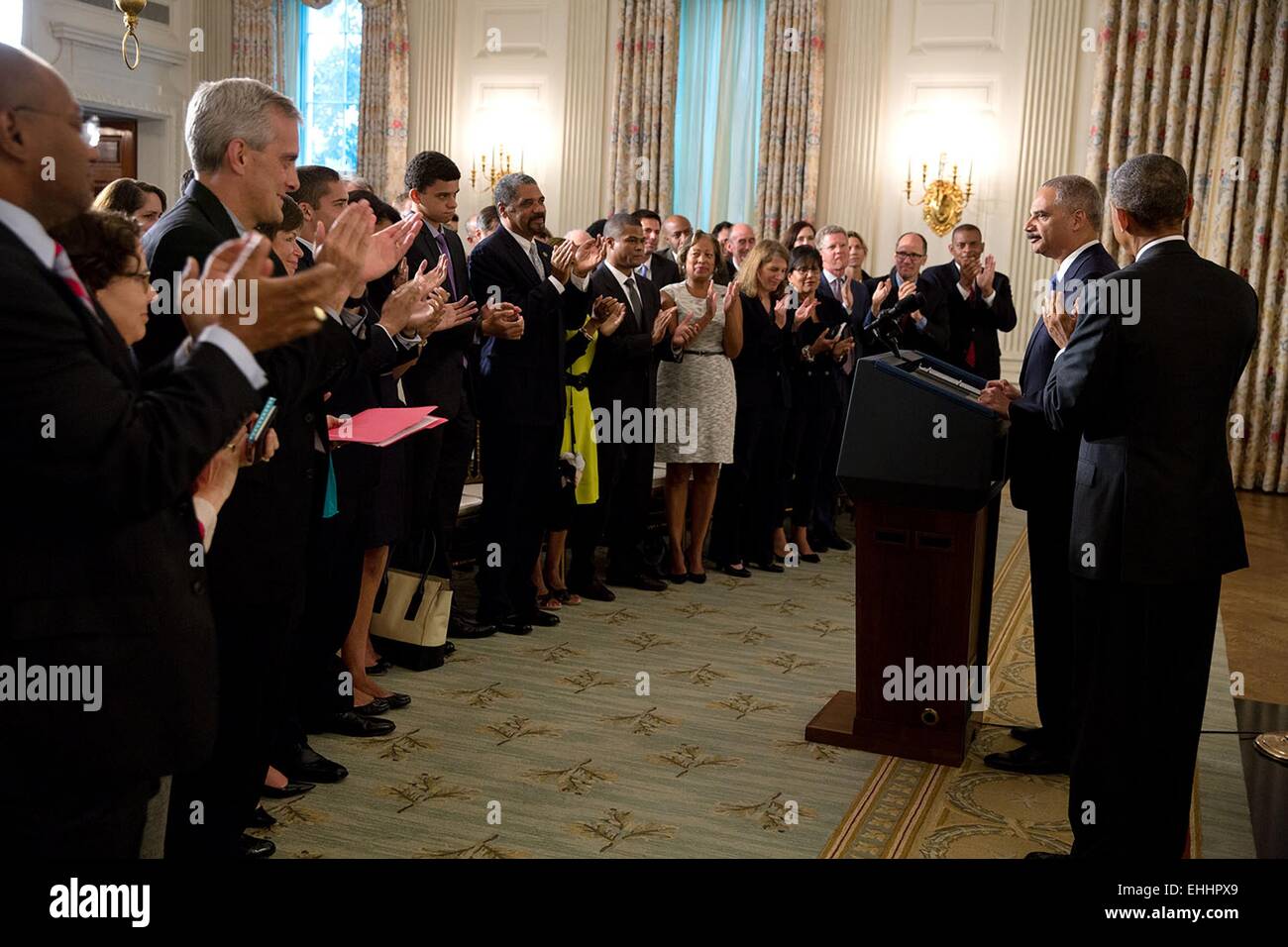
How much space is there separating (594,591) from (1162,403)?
132 inches

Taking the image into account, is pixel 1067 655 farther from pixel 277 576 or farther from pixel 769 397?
pixel 769 397

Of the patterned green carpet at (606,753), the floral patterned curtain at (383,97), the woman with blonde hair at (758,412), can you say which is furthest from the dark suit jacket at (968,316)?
the floral patterned curtain at (383,97)

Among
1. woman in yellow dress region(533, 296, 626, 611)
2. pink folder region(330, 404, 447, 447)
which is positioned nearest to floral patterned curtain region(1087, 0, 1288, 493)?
woman in yellow dress region(533, 296, 626, 611)

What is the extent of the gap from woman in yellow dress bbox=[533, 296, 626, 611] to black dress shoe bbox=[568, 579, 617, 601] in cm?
15

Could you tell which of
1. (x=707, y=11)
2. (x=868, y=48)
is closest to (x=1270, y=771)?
(x=868, y=48)

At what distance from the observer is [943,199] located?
32.7 feet

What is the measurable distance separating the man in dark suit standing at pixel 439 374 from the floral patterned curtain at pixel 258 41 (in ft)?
26.8

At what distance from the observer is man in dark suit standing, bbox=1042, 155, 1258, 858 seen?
2.74 metres

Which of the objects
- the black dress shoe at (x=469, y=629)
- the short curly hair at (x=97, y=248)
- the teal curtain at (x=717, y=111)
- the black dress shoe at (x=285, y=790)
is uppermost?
the teal curtain at (x=717, y=111)

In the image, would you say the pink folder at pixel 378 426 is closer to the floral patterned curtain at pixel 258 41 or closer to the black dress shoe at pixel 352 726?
the black dress shoe at pixel 352 726

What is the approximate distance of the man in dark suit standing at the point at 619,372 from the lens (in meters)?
5.57

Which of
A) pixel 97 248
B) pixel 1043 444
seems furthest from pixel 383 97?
pixel 97 248

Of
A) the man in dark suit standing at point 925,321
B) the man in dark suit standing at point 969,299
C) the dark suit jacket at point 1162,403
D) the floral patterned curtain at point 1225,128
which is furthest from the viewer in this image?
the floral patterned curtain at point 1225,128

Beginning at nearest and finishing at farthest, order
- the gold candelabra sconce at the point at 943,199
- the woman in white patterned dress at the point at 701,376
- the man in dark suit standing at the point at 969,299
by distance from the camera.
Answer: the woman in white patterned dress at the point at 701,376, the man in dark suit standing at the point at 969,299, the gold candelabra sconce at the point at 943,199
